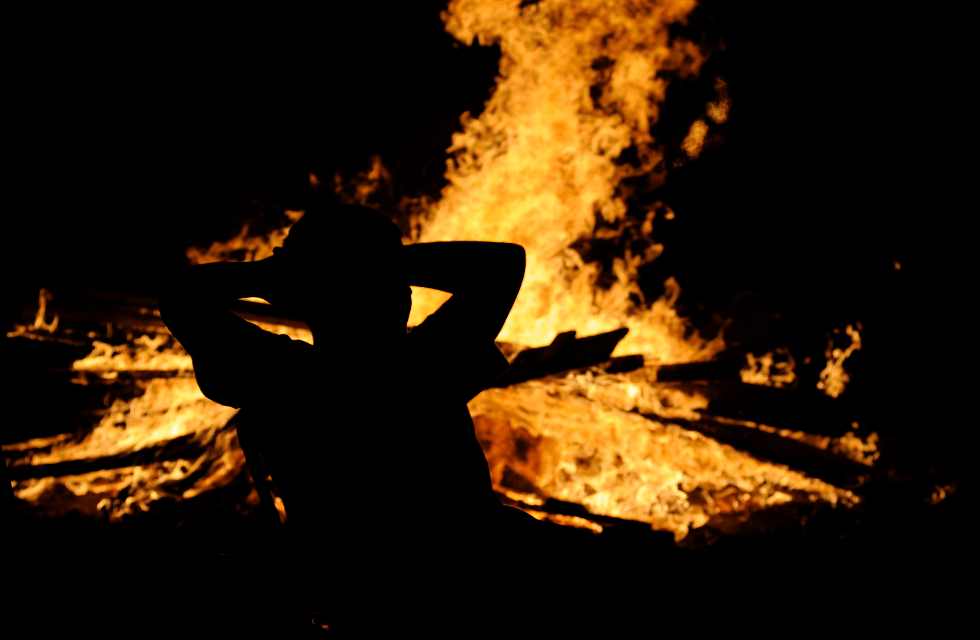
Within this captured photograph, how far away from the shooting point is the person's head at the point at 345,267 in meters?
1.28

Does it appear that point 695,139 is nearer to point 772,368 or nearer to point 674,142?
point 674,142

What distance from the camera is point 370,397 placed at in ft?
4.51

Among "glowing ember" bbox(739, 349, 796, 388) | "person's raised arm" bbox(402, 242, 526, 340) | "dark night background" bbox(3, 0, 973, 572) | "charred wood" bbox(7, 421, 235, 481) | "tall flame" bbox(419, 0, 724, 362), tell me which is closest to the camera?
"person's raised arm" bbox(402, 242, 526, 340)

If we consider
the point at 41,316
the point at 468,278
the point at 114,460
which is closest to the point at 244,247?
the point at 41,316

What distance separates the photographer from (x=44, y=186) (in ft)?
10.2

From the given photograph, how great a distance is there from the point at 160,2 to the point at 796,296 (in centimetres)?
572

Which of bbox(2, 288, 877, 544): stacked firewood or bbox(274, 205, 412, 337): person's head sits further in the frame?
bbox(2, 288, 877, 544): stacked firewood

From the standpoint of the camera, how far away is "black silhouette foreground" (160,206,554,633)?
4.36ft

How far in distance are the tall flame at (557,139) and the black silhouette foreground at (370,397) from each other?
2624 millimetres

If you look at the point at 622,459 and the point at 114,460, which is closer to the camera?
the point at 114,460

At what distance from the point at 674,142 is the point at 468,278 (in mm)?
3670

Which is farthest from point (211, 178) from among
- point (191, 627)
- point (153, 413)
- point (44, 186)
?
point (191, 627)

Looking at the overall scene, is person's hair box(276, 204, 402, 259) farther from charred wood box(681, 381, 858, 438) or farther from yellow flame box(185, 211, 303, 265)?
charred wood box(681, 381, 858, 438)

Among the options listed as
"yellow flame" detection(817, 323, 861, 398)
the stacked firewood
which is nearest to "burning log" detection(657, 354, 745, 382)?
the stacked firewood
